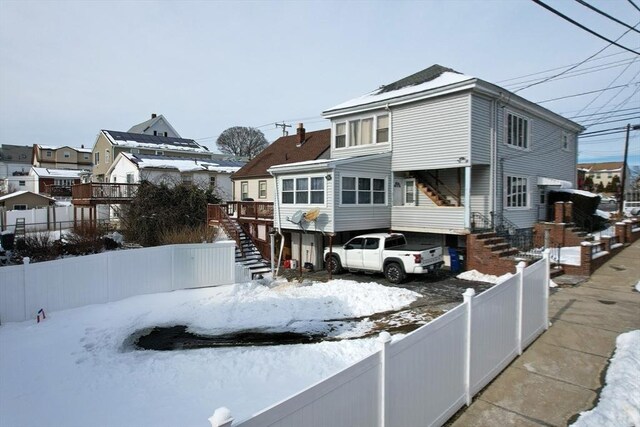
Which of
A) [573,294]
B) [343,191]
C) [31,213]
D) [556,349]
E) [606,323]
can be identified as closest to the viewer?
[556,349]

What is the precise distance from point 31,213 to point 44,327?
3098 centimetres

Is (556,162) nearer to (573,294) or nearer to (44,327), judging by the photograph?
(573,294)

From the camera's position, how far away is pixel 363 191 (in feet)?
60.1

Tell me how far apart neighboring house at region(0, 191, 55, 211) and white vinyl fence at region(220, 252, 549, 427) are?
48.7 m

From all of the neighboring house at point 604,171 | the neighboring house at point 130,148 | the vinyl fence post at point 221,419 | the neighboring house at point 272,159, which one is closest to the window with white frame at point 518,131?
the neighboring house at point 272,159

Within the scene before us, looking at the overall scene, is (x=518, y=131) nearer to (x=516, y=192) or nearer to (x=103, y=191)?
(x=516, y=192)

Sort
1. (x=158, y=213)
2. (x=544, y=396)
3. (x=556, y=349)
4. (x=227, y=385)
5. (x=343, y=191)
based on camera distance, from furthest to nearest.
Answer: (x=158, y=213) → (x=343, y=191) → (x=556, y=349) → (x=227, y=385) → (x=544, y=396)

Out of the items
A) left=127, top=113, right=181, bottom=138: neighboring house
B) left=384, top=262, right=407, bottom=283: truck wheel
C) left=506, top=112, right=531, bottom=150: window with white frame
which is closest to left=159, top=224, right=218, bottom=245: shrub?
left=384, top=262, right=407, bottom=283: truck wheel

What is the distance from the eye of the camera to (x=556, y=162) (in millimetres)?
22359

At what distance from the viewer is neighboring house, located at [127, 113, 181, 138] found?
5344 cm

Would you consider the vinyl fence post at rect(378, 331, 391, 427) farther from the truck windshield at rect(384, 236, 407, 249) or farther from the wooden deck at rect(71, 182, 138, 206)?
the wooden deck at rect(71, 182, 138, 206)

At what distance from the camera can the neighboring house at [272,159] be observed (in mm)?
29209

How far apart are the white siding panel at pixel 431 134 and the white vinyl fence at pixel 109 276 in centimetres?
910

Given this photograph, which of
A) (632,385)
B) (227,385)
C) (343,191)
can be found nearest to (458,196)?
(343,191)
